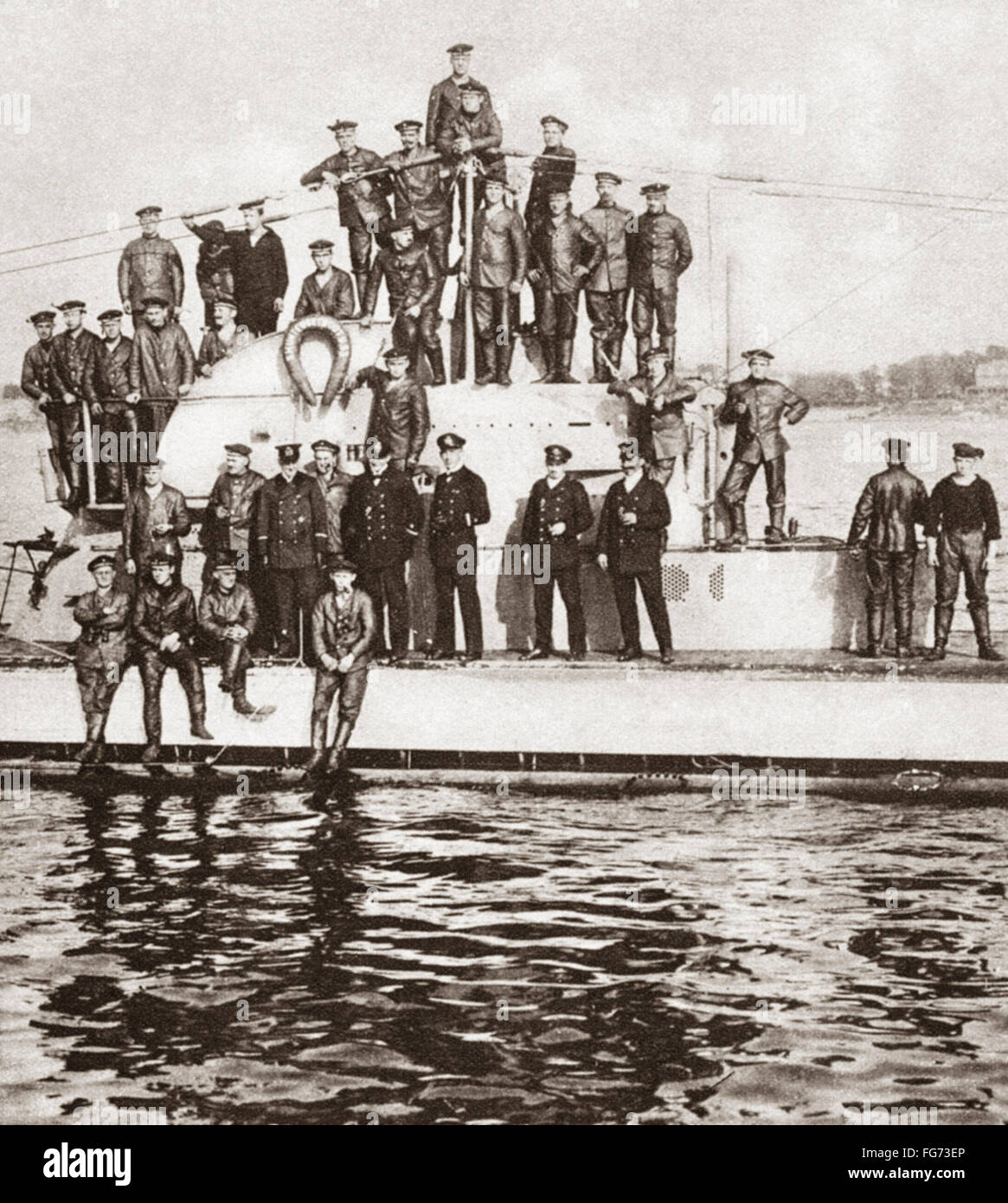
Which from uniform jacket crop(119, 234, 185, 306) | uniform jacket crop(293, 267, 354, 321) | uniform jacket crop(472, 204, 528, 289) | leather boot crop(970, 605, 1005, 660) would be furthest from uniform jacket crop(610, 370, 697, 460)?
uniform jacket crop(119, 234, 185, 306)

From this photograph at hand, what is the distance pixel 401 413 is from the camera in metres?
13.1

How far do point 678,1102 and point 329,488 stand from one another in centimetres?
767

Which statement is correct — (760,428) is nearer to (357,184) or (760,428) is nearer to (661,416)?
(661,416)

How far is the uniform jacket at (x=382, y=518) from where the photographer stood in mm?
12570

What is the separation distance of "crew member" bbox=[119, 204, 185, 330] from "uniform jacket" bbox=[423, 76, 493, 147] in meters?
2.53

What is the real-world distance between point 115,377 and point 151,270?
1071 mm

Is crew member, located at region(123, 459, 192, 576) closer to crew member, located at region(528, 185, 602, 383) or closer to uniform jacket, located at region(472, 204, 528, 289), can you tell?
uniform jacket, located at region(472, 204, 528, 289)

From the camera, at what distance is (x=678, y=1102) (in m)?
6.25

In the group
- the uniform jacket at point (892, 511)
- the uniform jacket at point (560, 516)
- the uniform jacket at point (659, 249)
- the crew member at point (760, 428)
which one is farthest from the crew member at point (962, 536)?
the uniform jacket at point (659, 249)

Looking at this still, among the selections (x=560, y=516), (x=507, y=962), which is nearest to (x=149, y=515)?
(x=560, y=516)

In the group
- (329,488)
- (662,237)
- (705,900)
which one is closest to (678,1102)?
(705,900)

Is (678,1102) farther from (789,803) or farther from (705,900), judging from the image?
(789,803)

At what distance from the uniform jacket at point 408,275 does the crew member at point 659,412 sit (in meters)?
1.72

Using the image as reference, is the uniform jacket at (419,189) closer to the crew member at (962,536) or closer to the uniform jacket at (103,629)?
the uniform jacket at (103,629)
